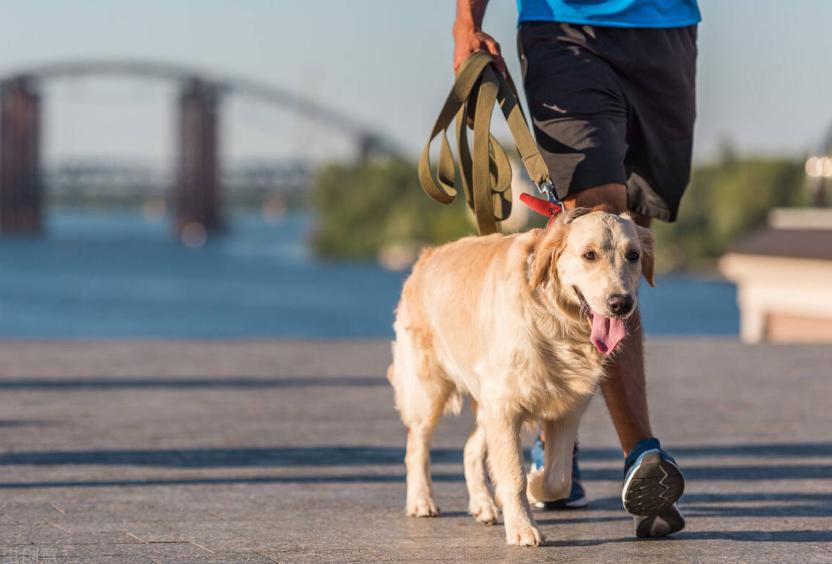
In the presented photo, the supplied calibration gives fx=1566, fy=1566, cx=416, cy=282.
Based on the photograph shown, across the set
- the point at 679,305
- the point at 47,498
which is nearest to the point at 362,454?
the point at 47,498

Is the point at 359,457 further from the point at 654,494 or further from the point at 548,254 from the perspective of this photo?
the point at 548,254

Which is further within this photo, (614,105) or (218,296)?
(218,296)

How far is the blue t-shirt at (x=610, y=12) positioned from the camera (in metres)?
4.61

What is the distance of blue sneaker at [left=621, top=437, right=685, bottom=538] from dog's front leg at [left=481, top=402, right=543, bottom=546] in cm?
28

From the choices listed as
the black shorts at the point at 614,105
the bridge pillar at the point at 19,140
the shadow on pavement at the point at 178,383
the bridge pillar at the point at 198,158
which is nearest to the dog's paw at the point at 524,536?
the black shorts at the point at 614,105

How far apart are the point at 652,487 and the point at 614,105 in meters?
1.14

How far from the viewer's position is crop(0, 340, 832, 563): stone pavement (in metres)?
4.12

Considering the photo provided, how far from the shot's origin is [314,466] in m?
5.68

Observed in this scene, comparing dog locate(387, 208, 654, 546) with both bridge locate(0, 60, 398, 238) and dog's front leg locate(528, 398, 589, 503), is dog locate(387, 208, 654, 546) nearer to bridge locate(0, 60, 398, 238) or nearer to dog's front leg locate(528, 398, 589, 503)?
dog's front leg locate(528, 398, 589, 503)

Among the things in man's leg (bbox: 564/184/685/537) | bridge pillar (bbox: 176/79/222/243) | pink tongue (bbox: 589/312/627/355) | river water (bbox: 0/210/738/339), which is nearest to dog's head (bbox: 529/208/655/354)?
pink tongue (bbox: 589/312/627/355)

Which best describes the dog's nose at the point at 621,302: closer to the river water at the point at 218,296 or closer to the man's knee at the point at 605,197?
the man's knee at the point at 605,197

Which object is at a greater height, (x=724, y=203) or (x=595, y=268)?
(x=595, y=268)

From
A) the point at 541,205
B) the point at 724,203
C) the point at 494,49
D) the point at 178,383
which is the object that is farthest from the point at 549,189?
the point at 724,203

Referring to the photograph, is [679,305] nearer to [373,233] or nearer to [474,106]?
[373,233]
